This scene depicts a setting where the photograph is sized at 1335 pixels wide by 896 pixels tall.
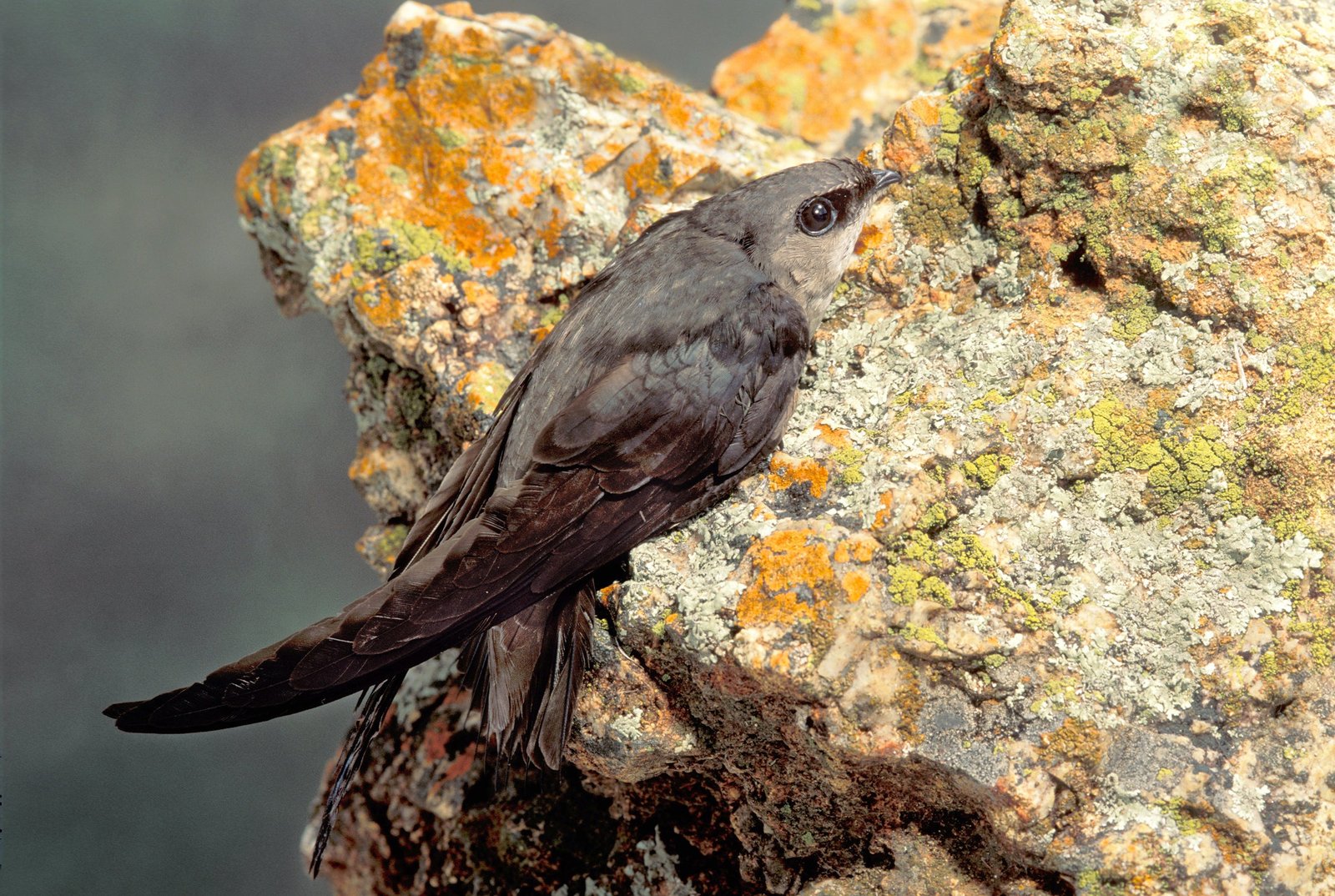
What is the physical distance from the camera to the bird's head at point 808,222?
2.57 m

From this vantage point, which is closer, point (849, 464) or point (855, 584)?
point (855, 584)

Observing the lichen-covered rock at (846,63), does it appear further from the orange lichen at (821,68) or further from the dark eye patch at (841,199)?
the dark eye patch at (841,199)

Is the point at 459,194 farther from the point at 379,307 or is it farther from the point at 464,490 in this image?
the point at 464,490

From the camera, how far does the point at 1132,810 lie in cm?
207

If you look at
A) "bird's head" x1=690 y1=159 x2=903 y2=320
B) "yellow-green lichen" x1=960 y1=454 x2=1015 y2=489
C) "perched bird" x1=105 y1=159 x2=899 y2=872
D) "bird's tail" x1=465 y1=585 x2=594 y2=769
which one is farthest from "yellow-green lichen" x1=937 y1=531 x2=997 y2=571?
"bird's tail" x1=465 y1=585 x2=594 y2=769

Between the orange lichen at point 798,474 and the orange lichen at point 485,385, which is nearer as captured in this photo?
the orange lichen at point 798,474

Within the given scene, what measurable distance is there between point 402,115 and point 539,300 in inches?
30.5

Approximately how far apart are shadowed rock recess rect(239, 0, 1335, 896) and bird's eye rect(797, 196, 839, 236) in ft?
0.55

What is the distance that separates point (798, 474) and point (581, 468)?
488 millimetres

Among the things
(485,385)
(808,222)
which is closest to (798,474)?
(808,222)

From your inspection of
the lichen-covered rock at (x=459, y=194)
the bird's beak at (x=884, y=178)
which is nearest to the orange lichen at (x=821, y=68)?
the lichen-covered rock at (x=459, y=194)

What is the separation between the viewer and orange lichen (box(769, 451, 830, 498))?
7.73 feet

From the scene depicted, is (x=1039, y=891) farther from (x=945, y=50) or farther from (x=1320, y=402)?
(x=945, y=50)

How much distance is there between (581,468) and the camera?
231 cm
